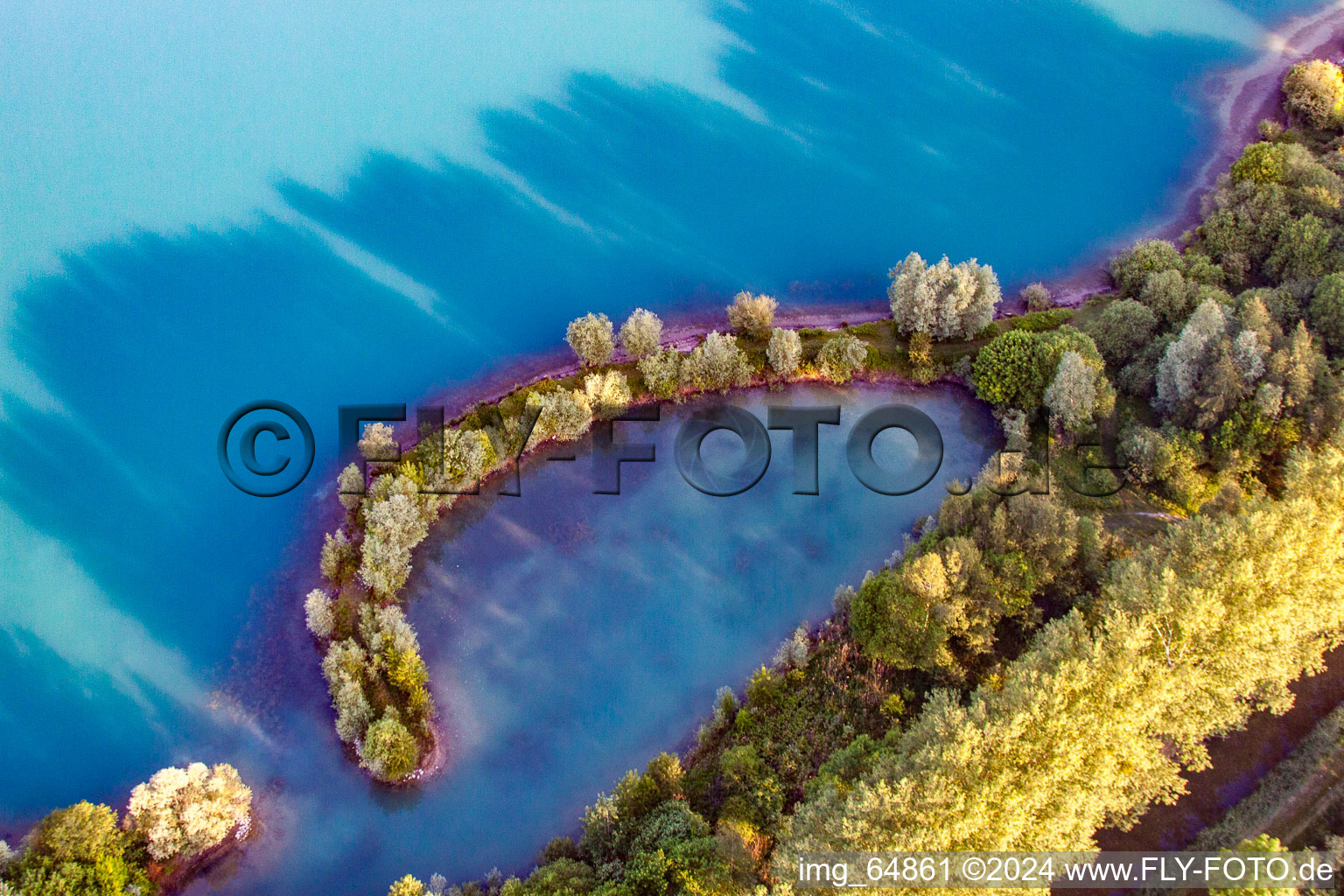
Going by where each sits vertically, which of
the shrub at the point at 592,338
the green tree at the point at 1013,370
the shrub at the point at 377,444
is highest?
the shrub at the point at 592,338

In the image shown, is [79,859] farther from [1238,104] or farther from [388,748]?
[1238,104]

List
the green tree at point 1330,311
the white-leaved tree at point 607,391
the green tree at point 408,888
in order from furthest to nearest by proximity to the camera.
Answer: the white-leaved tree at point 607,391, the green tree at point 1330,311, the green tree at point 408,888

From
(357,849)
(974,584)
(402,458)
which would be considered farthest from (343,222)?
(974,584)

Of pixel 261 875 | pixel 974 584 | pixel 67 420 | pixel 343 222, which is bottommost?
pixel 261 875

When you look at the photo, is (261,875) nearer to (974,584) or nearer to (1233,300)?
(974,584)

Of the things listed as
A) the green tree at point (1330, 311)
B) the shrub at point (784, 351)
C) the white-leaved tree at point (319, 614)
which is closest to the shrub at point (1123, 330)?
the green tree at point (1330, 311)

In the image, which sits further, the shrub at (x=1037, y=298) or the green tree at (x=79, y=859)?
the shrub at (x=1037, y=298)

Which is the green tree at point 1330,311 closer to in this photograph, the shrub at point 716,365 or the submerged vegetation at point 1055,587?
the submerged vegetation at point 1055,587
